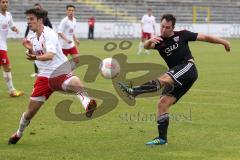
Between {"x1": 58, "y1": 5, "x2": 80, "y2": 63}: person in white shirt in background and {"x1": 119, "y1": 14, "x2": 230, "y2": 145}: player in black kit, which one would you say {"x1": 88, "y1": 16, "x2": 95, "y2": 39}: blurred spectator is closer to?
{"x1": 58, "y1": 5, "x2": 80, "y2": 63}: person in white shirt in background

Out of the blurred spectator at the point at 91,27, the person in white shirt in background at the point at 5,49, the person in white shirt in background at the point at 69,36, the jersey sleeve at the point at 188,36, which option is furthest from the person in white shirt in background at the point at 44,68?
the blurred spectator at the point at 91,27

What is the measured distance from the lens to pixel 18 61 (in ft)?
87.7

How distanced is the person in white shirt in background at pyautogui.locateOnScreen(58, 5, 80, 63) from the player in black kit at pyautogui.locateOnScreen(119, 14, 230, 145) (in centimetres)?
976

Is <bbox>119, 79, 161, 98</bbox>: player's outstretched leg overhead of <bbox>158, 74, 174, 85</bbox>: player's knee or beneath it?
beneath

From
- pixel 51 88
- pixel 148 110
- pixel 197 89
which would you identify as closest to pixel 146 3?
pixel 197 89

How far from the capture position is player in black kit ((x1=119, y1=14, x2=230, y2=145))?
9336mm

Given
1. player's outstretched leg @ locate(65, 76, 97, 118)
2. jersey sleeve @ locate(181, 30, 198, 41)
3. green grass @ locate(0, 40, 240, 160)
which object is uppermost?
jersey sleeve @ locate(181, 30, 198, 41)

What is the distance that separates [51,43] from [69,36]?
11.1 meters

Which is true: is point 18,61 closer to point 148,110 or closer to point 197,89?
point 197,89

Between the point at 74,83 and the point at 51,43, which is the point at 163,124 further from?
the point at 51,43

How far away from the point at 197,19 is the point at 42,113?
46.2m

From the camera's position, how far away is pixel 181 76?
9367mm

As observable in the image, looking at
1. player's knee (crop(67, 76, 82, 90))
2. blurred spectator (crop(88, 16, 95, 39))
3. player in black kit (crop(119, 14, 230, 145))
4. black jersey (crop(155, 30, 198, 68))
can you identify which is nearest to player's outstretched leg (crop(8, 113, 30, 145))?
player's knee (crop(67, 76, 82, 90))

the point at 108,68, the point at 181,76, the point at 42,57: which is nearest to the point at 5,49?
the point at 108,68
